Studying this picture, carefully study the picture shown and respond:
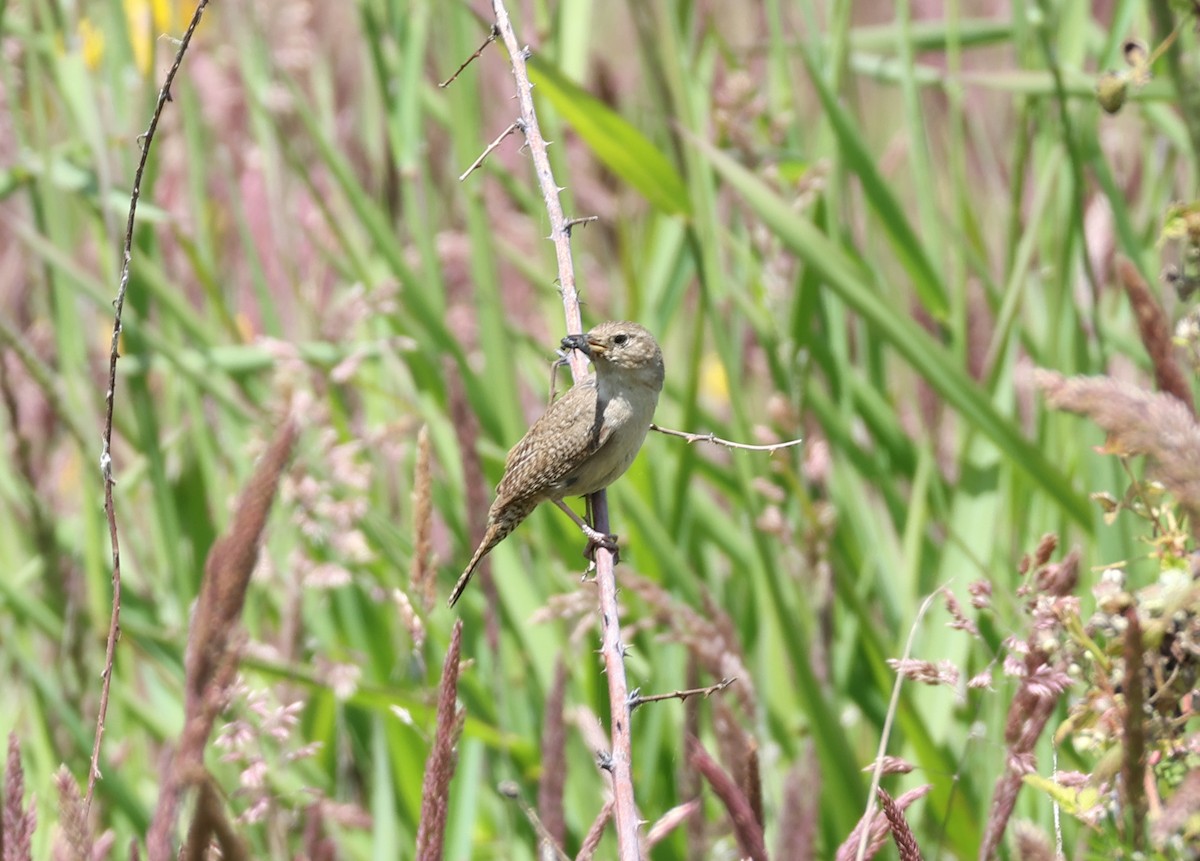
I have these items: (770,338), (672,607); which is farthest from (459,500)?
(672,607)

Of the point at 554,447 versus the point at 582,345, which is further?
the point at 554,447

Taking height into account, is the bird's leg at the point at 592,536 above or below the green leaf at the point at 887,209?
below

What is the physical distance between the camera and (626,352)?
7.42 feet

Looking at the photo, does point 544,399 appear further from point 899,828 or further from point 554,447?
point 899,828

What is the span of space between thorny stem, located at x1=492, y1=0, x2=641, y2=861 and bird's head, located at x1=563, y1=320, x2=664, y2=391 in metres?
0.41

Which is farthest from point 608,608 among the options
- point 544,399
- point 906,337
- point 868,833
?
point 544,399

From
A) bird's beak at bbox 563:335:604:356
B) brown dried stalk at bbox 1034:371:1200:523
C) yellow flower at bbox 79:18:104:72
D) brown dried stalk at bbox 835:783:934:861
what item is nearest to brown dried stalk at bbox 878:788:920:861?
brown dried stalk at bbox 835:783:934:861

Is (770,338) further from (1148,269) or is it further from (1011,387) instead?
(1148,269)

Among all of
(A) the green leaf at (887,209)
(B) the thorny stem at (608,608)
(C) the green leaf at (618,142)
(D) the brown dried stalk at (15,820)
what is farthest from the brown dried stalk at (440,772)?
(A) the green leaf at (887,209)

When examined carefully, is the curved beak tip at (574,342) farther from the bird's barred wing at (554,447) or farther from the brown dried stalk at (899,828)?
the brown dried stalk at (899,828)

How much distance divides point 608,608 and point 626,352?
2.75 ft

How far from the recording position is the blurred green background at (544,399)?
2.50 meters

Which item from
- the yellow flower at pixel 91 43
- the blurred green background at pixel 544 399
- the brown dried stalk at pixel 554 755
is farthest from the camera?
the yellow flower at pixel 91 43

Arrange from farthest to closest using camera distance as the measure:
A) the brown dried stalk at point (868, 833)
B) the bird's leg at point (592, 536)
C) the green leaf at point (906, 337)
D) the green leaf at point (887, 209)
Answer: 1. the green leaf at point (887, 209)
2. the green leaf at point (906, 337)
3. the bird's leg at point (592, 536)
4. the brown dried stalk at point (868, 833)
